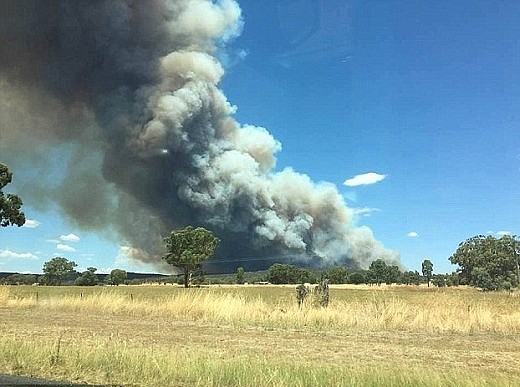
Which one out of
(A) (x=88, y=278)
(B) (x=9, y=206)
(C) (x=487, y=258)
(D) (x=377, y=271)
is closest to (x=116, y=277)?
(A) (x=88, y=278)

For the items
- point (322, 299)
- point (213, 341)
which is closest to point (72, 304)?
point (322, 299)

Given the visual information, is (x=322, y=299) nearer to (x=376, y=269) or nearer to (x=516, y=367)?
(x=516, y=367)

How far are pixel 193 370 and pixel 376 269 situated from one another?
155 metres

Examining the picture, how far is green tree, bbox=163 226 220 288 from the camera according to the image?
93.0 metres

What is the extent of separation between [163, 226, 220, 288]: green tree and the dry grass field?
228 feet

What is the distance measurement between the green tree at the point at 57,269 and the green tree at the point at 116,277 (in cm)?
1078

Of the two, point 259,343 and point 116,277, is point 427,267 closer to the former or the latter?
point 116,277

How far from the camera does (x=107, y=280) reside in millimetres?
144125

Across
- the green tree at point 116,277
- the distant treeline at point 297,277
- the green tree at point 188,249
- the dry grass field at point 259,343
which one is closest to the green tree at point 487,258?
the distant treeline at point 297,277

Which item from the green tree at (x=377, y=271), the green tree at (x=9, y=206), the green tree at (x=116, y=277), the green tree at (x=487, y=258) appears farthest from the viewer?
the green tree at (x=377, y=271)

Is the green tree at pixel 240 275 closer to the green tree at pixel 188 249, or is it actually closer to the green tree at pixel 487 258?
the green tree at pixel 188 249

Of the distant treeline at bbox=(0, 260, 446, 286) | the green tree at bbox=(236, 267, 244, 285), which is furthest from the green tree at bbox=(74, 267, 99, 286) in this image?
the green tree at bbox=(236, 267, 244, 285)

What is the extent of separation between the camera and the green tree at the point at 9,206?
3778 cm

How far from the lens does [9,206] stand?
37.8 meters
